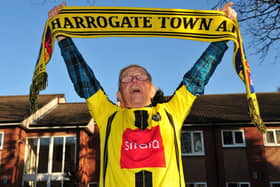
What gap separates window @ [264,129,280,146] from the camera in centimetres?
1723

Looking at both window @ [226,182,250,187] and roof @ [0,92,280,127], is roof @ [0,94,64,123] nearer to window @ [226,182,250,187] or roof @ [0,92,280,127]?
roof @ [0,92,280,127]

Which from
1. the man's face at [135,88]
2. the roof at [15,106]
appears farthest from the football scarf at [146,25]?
the roof at [15,106]

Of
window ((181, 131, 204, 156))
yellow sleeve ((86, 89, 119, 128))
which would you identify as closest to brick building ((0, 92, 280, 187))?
window ((181, 131, 204, 156))

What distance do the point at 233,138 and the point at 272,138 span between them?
8.53ft

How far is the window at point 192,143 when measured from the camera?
17.5 metres

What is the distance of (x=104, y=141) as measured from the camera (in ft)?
8.52

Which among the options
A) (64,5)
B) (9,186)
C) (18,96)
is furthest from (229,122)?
(18,96)

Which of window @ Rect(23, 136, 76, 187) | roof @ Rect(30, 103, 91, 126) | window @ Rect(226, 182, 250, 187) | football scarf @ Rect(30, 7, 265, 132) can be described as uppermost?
roof @ Rect(30, 103, 91, 126)

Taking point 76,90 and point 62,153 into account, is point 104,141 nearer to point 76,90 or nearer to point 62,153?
point 76,90

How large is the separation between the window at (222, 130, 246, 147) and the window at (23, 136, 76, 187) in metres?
10.2

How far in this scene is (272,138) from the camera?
17.4m

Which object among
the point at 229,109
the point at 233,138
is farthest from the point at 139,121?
the point at 229,109

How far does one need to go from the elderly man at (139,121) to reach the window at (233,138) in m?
15.6

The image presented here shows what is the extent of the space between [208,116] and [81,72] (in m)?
17.1
